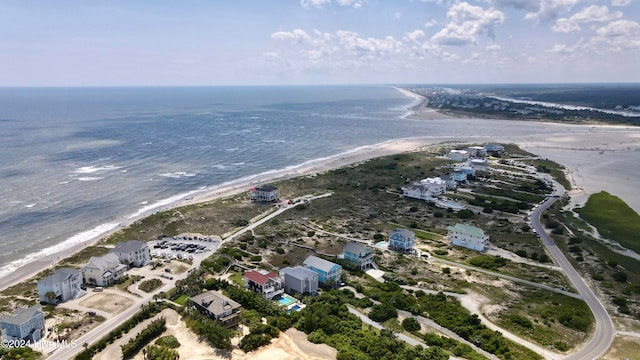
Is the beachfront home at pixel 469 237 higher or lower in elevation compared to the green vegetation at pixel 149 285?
higher

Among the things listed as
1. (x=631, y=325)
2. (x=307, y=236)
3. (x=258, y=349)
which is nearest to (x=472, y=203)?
(x=307, y=236)

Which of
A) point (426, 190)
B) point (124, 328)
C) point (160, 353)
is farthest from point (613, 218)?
point (124, 328)

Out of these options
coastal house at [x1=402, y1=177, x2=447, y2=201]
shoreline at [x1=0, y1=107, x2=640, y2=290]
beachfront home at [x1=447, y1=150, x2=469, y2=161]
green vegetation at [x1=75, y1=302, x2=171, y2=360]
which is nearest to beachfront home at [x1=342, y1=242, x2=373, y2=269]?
green vegetation at [x1=75, y1=302, x2=171, y2=360]

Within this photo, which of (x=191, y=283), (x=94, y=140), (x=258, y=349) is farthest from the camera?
(x=94, y=140)

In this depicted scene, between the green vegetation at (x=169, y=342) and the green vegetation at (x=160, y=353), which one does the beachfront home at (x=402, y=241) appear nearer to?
the green vegetation at (x=169, y=342)

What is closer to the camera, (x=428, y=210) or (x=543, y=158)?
(x=428, y=210)

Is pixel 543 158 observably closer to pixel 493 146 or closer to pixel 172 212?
pixel 493 146

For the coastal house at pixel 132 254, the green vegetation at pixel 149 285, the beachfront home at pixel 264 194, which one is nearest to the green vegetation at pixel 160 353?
the green vegetation at pixel 149 285
